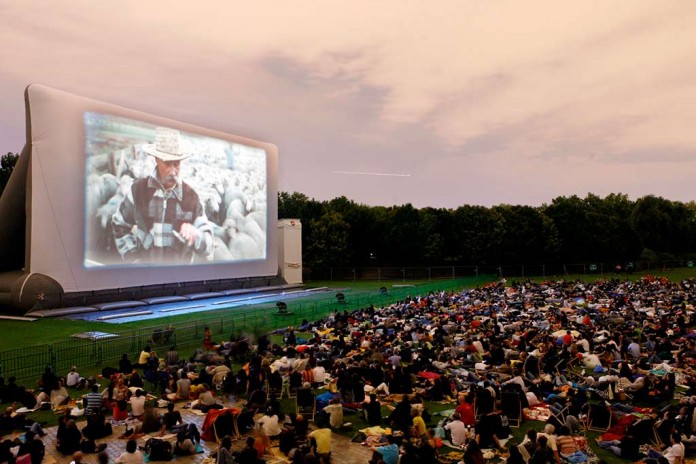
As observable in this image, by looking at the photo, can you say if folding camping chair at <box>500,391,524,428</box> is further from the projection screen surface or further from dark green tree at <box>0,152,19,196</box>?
dark green tree at <box>0,152,19,196</box>

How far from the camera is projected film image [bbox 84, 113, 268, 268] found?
1476 inches

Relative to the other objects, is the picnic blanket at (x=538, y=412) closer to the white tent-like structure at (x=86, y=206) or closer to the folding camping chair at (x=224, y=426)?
the folding camping chair at (x=224, y=426)

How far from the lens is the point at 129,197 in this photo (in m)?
39.0

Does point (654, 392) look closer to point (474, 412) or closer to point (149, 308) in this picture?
point (474, 412)

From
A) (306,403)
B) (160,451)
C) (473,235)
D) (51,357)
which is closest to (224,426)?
(160,451)

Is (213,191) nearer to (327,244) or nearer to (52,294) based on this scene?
(52,294)

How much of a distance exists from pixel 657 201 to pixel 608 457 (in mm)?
92706

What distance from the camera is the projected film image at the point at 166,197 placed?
37.5 meters

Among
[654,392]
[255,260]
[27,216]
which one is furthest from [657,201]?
[27,216]

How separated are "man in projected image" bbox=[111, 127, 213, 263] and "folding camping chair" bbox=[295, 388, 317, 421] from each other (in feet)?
96.2

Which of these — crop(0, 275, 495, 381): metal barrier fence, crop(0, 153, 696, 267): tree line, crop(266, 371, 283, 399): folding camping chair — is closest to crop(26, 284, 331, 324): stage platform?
crop(0, 275, 495, 381): metal barrier fence

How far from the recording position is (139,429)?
42.1ft

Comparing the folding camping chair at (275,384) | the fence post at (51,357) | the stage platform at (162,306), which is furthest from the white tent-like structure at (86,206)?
the folding camping chair at (275,384)

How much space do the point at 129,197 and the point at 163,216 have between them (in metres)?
3.47
